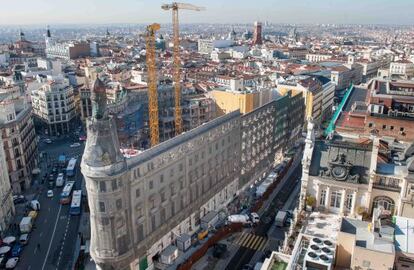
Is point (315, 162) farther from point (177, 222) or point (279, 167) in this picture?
point (279, 167)

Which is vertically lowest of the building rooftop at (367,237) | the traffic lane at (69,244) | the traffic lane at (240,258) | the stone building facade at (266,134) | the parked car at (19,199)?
the traffic lane at (69,244)

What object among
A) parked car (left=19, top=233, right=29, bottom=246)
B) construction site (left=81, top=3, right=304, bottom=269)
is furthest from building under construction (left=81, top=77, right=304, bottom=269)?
parked car (left=19, top=233, right=29, bottom=246)

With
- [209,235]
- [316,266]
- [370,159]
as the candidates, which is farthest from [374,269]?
[209,235]

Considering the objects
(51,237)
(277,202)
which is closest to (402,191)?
(277,202)

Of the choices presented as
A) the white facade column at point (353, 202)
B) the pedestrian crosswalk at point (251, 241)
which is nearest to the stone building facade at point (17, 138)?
the pedestrian crosswalk at point (251, 241)

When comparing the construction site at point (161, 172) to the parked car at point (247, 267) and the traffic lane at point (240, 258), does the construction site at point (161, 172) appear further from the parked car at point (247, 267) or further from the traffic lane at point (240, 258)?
the parked car at point (247, 267)
